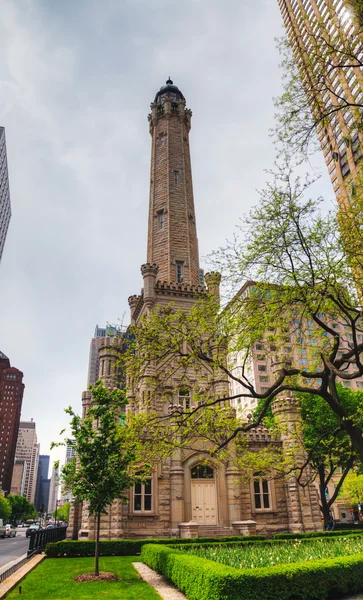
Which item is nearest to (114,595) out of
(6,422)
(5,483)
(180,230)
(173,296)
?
(173,296)

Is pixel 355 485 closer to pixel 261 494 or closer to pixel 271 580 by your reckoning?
pixel 261 494

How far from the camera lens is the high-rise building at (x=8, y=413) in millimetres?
149625

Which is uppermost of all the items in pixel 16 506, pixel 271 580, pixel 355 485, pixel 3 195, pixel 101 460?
pixel 3 195

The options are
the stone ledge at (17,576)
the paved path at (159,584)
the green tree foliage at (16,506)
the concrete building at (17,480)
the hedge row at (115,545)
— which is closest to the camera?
the paved path at (159,584)

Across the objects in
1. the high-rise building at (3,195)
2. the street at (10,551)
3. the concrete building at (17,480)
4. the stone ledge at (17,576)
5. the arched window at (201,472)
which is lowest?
the street at (10,551)

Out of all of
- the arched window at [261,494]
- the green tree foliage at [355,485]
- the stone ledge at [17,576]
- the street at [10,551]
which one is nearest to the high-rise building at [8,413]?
the street at [10,551]

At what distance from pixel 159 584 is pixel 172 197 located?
32526 mm

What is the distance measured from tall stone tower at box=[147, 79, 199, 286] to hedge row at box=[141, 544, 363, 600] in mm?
25195

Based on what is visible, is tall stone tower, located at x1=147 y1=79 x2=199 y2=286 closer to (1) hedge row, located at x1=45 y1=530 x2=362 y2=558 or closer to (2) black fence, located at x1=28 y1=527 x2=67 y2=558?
(1) hedge row, located at x1=45 y1=530 x2=362 y2=558

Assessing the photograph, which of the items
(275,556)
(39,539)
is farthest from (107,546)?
(275,556)

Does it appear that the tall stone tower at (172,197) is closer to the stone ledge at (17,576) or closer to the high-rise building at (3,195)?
the stone ledge at (17,576)

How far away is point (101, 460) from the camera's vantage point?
16266 mm

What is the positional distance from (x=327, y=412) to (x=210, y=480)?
15506 millimetres

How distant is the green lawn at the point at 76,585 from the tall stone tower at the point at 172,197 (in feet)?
71.2
